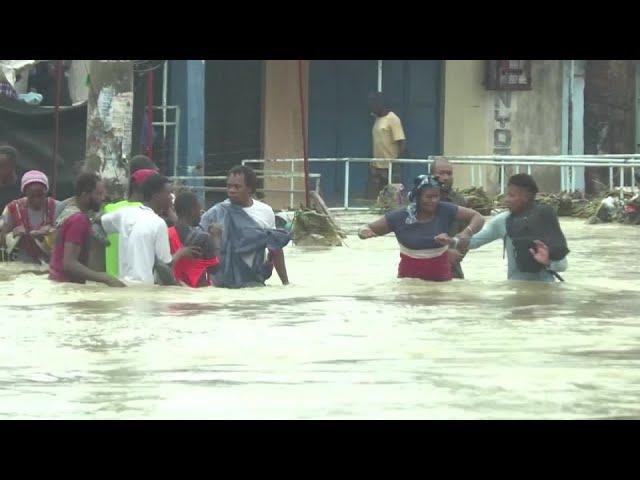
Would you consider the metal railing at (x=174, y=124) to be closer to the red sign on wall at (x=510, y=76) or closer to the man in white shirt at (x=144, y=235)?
the red sign on wall at (x=510, y=76)

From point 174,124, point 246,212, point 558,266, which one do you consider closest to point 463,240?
point 558,266

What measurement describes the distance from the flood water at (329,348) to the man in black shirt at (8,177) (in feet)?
3.86

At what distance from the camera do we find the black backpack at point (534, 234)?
12.3 m

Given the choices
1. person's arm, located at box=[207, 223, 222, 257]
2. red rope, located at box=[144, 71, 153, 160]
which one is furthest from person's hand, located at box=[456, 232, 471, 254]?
red rope, located at box=[144, 71, 153, 160]

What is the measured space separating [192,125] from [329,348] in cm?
1101

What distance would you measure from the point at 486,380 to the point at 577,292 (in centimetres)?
450

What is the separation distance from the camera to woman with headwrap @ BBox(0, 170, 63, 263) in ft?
45.8

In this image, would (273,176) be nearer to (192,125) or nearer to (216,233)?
(192,125)

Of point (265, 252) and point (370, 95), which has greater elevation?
point (370, 95)

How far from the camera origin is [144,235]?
472 inches

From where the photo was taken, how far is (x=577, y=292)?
1334 centimetres
